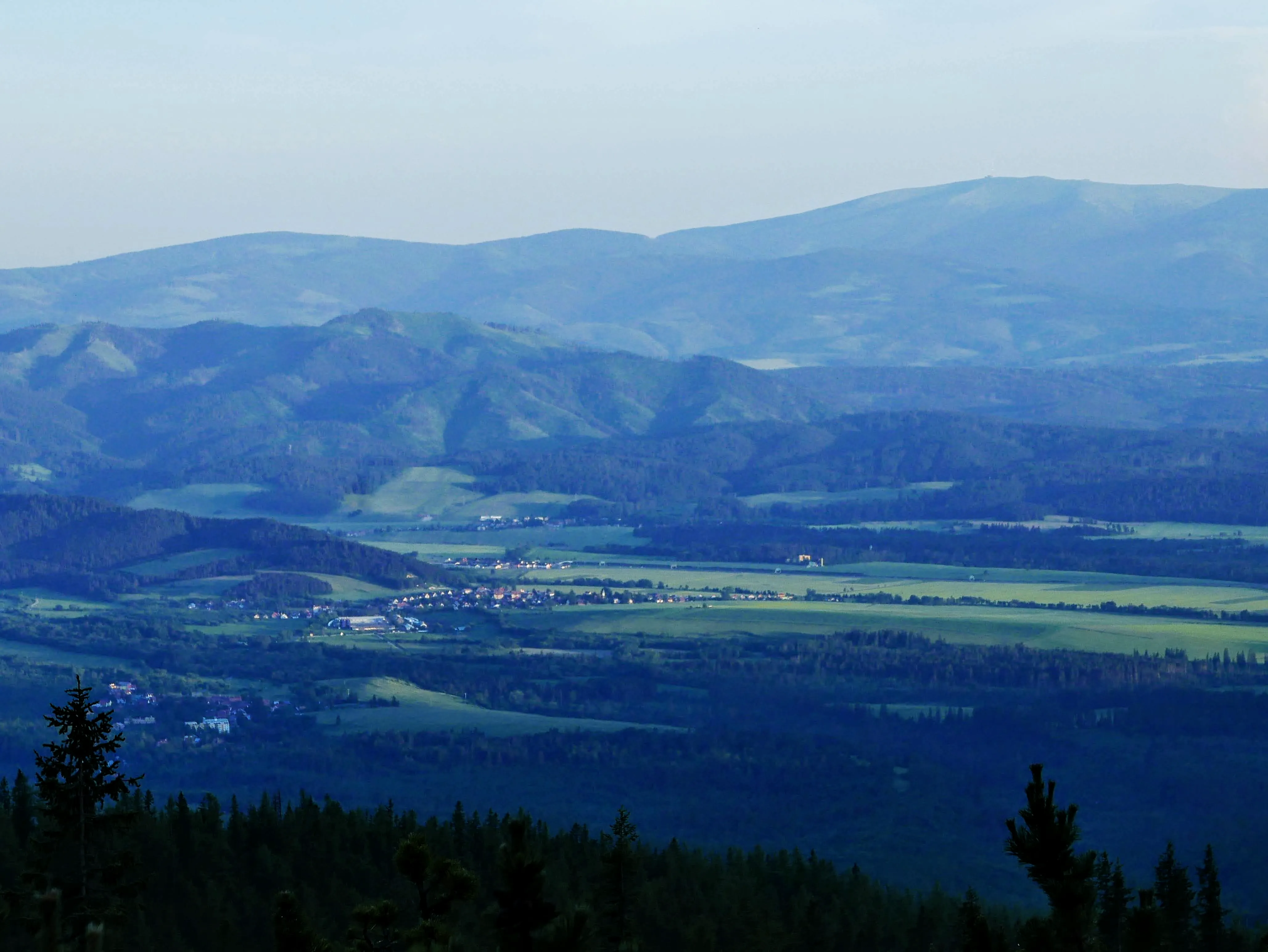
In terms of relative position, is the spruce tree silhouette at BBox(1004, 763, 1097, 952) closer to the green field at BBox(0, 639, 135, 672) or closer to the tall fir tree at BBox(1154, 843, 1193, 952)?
the tall fir tree at BBox(1154, 843, 1193, 952)

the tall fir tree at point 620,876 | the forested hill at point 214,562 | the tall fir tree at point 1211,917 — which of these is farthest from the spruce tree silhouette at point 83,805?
the forested hill at point 214,562

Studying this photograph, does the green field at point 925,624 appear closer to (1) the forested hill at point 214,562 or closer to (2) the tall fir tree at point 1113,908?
(1) the forested hill at point 214,562

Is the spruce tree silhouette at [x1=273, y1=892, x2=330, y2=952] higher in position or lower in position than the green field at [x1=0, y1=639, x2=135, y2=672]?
lower

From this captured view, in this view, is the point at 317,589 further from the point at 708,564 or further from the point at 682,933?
the point at 682,933

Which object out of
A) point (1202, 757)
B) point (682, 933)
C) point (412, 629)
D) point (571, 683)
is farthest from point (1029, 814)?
point (412, 629)

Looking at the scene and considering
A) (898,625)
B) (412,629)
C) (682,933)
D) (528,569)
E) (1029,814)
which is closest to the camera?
(1029,814)

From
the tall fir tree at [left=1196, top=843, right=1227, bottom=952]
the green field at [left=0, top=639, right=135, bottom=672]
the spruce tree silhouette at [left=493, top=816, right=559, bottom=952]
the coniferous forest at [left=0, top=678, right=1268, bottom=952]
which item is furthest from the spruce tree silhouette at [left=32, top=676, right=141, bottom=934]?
the green field at [left=0, top=639, right=135, bottom=672]
